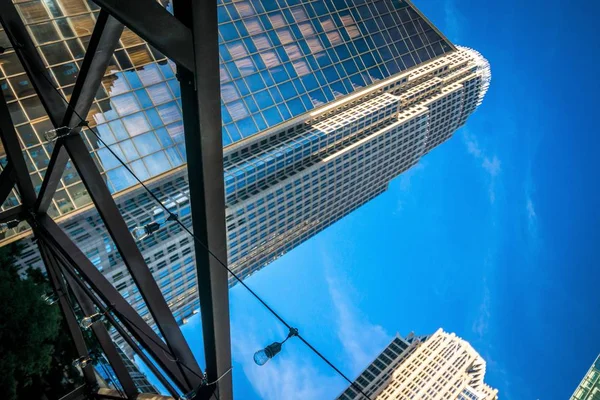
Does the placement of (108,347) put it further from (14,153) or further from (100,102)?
(100,102)

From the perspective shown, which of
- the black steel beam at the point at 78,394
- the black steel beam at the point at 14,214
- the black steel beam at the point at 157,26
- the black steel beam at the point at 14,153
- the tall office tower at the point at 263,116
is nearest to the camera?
the black steel beam at the point at 157,26

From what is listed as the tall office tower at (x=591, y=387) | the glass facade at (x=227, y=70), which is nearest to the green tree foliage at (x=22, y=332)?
the glass facade at (x=227, y=70)

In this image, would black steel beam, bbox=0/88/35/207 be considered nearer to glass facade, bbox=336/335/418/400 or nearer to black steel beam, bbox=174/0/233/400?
black steel beam, bbox=174/0/233/400

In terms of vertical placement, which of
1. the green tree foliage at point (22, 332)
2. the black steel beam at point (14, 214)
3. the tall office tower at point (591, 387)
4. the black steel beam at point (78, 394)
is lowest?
the black steel beam at point (78, 394)

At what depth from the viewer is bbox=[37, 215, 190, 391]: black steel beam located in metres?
5.68

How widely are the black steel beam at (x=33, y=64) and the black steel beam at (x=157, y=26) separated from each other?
4401 mm

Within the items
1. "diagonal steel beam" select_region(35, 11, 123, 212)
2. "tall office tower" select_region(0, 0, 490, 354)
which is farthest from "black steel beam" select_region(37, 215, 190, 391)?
"tall office tower" select_region(0, 0, 490, 354)

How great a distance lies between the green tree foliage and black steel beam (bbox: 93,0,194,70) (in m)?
10.3

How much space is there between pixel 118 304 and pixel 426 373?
123864mm

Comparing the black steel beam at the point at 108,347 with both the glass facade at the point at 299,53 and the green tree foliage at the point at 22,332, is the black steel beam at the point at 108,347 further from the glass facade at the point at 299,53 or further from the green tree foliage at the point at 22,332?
the glass facade at the point at 299,53

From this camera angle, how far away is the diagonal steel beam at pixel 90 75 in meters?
4.72

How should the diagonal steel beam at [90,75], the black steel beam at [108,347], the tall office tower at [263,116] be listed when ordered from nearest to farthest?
the diagonal steel beam at [90,75] < the black steel beam at [108,347] < the tall office tower at [263,116]

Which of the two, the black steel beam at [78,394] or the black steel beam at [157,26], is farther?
the black steel beam at [78,394]

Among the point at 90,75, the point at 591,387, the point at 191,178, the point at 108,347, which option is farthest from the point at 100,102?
the point at 591,387
